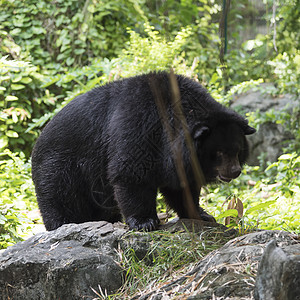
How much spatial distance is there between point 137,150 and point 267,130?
5844 millimetres

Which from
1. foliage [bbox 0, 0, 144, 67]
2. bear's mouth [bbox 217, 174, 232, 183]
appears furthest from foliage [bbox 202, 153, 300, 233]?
foliage [bbox 0, 0, 144, 67]

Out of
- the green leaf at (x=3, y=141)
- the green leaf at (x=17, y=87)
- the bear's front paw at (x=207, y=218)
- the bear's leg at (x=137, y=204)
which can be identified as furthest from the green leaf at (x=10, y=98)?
the bear's front paw at (x=207, y=218)

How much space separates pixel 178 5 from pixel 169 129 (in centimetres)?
142

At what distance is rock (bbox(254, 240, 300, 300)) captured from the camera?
2.15 metres

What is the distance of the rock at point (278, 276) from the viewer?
215 centimetres

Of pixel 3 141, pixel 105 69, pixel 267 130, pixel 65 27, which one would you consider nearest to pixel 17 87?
pixel 3 141

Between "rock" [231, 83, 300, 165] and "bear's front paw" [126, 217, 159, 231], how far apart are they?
17.0 feet

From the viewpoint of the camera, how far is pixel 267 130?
361 inches

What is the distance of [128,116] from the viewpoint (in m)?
4.08

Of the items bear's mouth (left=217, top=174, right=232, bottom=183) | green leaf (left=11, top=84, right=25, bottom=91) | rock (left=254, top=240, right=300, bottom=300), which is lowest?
green leaf (left=11, top=84, right=25, bottom=91)

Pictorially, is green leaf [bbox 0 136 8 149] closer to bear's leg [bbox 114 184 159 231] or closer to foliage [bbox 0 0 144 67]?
foliage [bbox 0 0 144 67]

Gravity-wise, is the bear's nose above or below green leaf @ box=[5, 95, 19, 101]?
above

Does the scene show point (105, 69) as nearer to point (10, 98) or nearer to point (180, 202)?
point (10, 98)

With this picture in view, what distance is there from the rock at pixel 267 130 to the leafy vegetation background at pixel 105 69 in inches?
14.0
